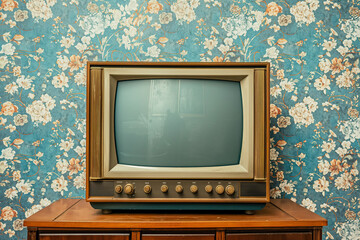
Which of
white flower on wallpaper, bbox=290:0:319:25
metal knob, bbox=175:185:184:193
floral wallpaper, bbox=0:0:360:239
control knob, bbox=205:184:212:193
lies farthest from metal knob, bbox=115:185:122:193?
white flower on wallpaper, bbox=290:0:319:25

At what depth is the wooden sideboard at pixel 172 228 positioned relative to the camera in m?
1.02

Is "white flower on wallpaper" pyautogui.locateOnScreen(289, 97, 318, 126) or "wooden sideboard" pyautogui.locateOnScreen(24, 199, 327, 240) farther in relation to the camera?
"white flower on wallpaper" pyautogui.locateOnScreen(289, 97, 318, 126)

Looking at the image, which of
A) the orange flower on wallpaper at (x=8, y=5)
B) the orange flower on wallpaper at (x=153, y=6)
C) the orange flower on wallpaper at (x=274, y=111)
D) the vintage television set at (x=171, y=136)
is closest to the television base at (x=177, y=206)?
the vintage television set at (x=171, y=136)

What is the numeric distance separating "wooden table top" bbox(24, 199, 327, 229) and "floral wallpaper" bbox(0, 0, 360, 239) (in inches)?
→ 12.8

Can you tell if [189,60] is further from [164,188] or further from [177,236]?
[177,236]

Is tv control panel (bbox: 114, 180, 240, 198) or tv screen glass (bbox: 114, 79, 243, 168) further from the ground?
tv screen glass (bbox: 114, 79, 243, 168)

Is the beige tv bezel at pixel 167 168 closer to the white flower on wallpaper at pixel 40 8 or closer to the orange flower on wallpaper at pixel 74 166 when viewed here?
the orange flower on wallpaper at pixel 74 166

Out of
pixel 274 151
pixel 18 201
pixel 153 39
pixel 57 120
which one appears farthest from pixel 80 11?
pixel 274 151

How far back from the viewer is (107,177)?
42.2 inches

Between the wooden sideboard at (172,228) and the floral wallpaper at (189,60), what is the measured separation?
1.34ft

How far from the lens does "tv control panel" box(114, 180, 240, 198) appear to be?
1.08 m

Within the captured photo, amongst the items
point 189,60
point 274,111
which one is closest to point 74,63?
point 189,60

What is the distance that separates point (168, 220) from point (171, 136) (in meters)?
0.32

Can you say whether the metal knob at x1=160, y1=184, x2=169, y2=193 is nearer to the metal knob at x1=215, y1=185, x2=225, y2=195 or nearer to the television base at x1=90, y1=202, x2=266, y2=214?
the television base at x1=90, y1=202, x2=266, y2=214
